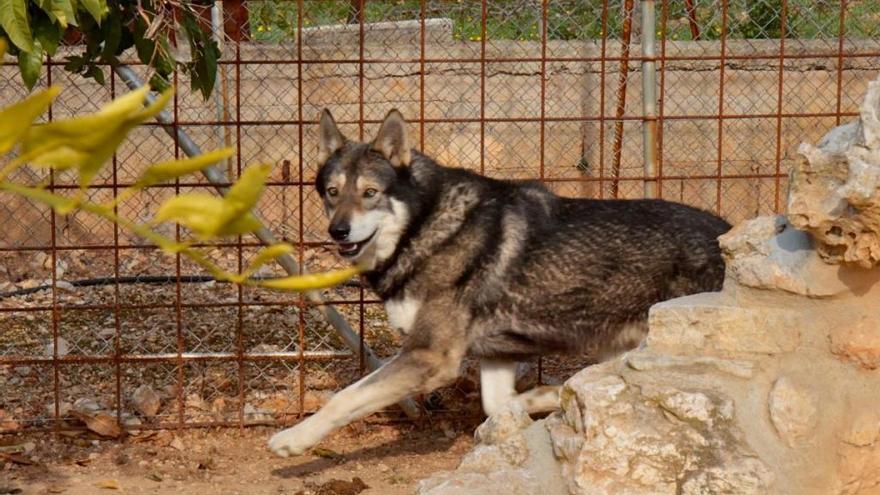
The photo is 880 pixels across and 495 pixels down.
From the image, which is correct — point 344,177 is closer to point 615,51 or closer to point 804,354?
point 804,354

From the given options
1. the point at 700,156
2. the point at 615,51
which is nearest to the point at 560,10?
the point at 615,51

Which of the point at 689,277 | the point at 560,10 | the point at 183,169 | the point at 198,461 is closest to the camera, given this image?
the point at 183,169

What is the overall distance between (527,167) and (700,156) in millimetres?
1292

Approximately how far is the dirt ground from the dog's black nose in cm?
106

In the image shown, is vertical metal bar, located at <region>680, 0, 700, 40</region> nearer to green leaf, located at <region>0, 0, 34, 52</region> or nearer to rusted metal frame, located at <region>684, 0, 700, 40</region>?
rusted metal frame, located at <region>684, 0, 700, 40</region>

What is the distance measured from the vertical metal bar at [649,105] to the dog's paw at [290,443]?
225 centimetres

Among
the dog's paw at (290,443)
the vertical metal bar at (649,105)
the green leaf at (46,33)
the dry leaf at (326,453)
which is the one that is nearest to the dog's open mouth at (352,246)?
the dog's paw at (290,443)

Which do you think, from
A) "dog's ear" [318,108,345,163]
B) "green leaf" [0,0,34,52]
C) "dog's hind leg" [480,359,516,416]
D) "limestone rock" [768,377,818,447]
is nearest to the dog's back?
"dog's hind leg" [480,359,516,416]

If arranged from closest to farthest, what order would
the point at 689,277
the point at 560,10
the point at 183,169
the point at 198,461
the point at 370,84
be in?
the point at 183,169 < the point at 689,277 < the point at 198,461 < the point at 370,84 < the point at 560,10

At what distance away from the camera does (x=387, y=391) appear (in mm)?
5238

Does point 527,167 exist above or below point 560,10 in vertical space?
below

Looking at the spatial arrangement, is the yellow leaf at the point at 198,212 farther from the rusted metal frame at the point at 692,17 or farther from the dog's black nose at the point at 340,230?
the rusted metal frame at the point at 692,17

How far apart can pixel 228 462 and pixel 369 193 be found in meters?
1.48

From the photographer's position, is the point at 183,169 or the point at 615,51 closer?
the point at 183,169
